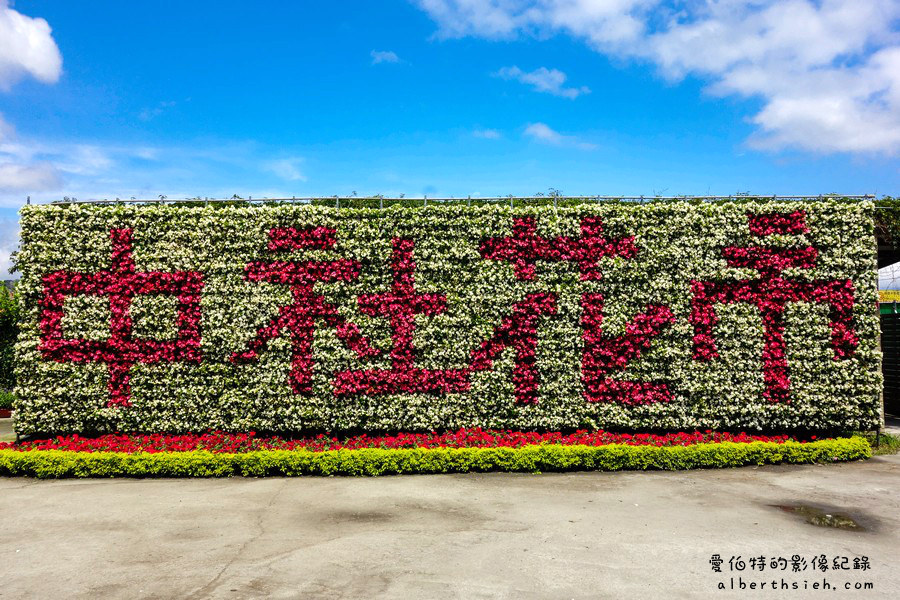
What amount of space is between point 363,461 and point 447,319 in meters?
3.67

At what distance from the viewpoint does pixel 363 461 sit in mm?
11102

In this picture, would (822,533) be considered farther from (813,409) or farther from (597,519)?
(813,409)

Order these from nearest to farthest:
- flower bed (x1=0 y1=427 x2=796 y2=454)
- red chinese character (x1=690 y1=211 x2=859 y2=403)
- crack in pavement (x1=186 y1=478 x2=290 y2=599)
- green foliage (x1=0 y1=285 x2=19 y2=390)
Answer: crack in pavement (x1=186 y1=478 x2=290 y2=599) < flower bed (x1=0 y1=427 x2=796 y2=454) < red chinese character (x1=690 y1=211 x2=859 y2=403) < green foliage (x1=0 y1=285 x2=19 y2=390)

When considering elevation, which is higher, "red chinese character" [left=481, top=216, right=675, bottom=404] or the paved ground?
"red chinese character" [left=481, top=216, right=675, bottom=404]

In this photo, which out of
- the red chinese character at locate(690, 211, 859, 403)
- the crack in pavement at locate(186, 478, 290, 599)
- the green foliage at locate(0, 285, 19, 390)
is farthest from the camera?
the green foliage at locate(0, 285, 19, 390)

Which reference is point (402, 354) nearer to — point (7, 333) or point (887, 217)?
point (887, 217)

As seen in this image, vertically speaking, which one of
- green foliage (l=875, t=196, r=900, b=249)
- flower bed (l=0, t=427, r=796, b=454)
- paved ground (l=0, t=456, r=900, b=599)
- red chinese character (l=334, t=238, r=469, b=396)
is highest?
green foliage (l=875, t=196, r=900, b=249)

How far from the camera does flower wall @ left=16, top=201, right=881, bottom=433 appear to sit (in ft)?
41.3

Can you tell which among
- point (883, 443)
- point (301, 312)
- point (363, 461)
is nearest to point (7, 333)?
point (301, 312)

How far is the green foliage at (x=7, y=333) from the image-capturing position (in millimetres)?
19031

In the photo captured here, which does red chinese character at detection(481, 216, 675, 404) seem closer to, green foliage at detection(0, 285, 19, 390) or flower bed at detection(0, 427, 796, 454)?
flower bed at detection(0, 427, 796, 454)

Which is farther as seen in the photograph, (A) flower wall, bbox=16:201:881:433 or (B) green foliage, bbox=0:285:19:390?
(B) green foliage, bbox=0:285:19:390

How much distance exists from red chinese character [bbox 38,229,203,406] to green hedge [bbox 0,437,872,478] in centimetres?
180

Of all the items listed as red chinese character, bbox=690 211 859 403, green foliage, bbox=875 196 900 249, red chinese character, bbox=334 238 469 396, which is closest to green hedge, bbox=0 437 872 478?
red chinese character, bbox=334 238 469 396
